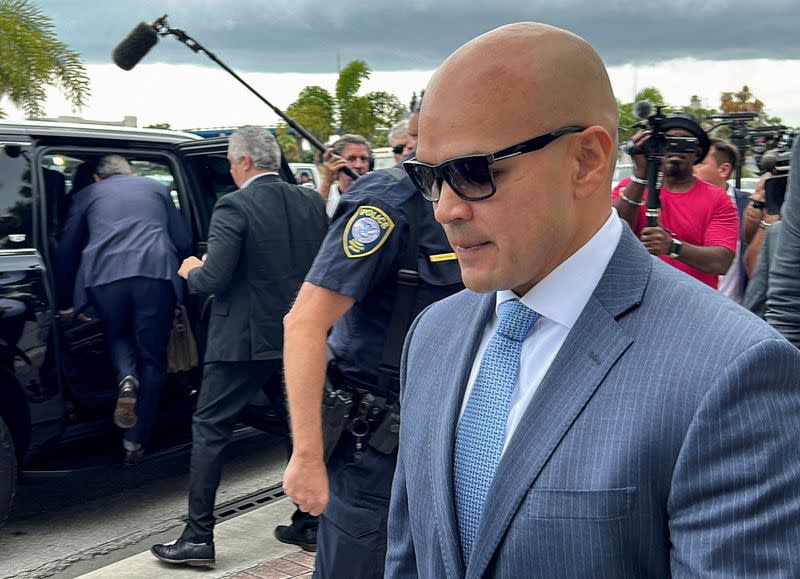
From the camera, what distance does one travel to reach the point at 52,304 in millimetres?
4887

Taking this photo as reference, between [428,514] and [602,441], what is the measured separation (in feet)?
1.20

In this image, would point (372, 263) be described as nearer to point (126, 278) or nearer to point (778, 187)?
point (778, 187)

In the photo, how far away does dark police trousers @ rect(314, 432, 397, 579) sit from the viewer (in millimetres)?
2732

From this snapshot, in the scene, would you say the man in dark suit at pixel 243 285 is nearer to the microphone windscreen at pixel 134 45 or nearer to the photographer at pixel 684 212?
the microphone windscreen at pixel 134 45

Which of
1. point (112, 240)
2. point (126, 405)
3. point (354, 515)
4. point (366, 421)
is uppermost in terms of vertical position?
point (112, 240)

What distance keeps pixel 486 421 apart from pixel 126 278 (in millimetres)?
4378

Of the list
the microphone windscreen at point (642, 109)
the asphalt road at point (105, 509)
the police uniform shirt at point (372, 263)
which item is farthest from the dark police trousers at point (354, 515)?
the asphalt road at point (105, 509)

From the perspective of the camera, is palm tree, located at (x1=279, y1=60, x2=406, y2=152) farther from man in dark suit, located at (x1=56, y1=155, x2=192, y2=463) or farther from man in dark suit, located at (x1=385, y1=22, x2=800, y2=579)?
man in dark suit, located at (x1=385, y1=22, x2=800, y2=579)

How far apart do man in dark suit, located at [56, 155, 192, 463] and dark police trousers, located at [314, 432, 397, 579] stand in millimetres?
2685

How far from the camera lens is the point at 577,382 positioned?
130 centimetres

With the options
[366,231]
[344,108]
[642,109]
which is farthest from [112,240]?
[344,108]

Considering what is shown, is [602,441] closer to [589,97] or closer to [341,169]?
[589,97]

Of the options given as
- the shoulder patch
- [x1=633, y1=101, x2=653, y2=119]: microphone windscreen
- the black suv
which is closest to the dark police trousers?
the shoulder patch

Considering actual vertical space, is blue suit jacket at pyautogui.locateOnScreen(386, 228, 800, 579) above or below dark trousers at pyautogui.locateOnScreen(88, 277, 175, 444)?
above
